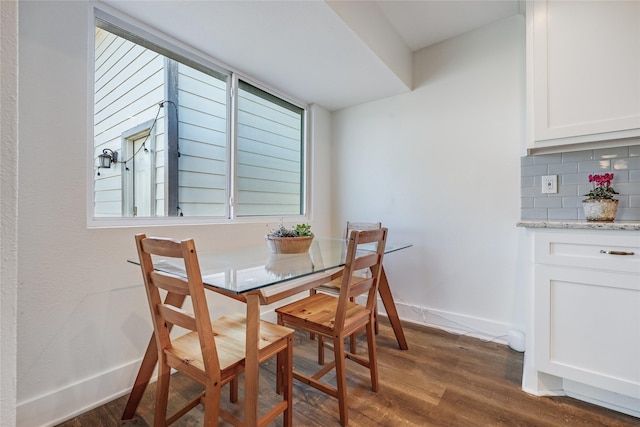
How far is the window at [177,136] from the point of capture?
1.64 metres

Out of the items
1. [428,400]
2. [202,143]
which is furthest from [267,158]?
[428,400]

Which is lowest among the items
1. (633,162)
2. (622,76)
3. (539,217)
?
(539,217)

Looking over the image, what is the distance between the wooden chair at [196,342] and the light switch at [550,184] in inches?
77.5

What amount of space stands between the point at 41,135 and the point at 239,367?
1388 mm

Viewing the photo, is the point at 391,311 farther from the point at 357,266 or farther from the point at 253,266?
the point at 253,266

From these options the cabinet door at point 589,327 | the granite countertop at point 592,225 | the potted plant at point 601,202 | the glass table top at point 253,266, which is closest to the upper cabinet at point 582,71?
the potted plant at point 601,202

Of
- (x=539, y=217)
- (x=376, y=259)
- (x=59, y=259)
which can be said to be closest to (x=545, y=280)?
(x=539, y=217)

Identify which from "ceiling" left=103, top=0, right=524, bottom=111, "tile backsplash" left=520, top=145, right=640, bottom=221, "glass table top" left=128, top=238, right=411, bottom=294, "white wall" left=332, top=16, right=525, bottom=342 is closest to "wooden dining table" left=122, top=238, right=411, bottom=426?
"glass table top" left=128, top=238, right=411, bottom=294

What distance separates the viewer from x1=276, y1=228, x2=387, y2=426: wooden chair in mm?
1349

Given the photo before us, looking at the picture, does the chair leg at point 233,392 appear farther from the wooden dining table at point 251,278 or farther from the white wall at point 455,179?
the white wall at point 455,179

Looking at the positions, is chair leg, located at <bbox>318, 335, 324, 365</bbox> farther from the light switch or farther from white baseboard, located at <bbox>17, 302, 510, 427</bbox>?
the light switch

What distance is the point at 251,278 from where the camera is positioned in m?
1.13

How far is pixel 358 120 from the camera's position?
295 cm

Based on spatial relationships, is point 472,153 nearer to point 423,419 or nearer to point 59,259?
point 423,419
